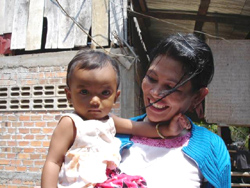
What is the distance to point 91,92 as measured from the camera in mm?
1467

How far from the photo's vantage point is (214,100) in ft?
13.8

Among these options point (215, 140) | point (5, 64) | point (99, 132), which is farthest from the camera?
point (5, 64)

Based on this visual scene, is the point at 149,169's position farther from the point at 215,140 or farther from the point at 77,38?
the point at 77,38

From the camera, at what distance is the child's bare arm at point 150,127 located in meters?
1.57

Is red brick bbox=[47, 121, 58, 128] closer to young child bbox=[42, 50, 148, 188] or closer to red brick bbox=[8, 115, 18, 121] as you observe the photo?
red brick bbox=[8, 115, 18, 121]

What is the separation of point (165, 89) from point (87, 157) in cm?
54

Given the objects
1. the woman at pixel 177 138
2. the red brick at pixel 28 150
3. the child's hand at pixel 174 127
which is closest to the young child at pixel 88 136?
the woman at pixel 177 138

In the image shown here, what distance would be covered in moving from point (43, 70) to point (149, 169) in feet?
10.8

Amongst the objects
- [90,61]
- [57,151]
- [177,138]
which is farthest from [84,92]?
[177,138]

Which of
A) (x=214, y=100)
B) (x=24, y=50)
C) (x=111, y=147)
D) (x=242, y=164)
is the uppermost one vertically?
(x=24, y=50)

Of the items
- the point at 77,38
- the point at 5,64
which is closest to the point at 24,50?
the point at 5,64

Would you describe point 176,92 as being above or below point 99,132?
above

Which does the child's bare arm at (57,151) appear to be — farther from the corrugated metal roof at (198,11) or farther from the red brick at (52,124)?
the red brick at (52,124)

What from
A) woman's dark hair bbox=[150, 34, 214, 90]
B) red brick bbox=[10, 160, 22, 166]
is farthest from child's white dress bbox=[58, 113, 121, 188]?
red brick bbox=[10, 160, 22, 166]
